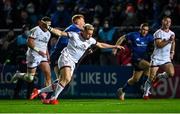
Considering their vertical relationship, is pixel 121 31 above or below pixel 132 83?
above

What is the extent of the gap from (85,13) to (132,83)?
4790 mm

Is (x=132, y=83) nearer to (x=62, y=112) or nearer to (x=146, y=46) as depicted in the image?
(x=146, y=46)

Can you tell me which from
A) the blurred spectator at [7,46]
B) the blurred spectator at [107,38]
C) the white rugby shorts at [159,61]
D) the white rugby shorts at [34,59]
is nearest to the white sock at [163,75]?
the white rugby shorts at [159,61]

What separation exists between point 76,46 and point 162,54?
400cm

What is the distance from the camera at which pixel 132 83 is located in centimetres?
2089

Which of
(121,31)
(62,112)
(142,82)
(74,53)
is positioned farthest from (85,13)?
(62,112)

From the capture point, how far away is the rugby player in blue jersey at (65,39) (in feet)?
59.8

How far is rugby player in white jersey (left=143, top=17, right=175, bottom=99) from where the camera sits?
67.3ft

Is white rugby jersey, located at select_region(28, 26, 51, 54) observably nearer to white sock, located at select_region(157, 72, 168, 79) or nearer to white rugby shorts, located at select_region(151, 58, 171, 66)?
white rugby shorts, located at select_region(151, 58, 171, 66)

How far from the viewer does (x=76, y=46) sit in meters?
17.7

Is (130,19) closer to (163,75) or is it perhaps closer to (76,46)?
(163,75)

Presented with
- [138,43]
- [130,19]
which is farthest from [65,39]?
[130,19]

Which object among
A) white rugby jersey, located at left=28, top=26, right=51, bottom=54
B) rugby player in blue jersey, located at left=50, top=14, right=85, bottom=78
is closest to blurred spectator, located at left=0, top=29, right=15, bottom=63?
rugby player in blue jersey, located at left=50, top=14, right=85, bottom=78

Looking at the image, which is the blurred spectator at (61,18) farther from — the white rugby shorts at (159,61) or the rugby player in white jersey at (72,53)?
the rugby player in white jersey at (72,53)
